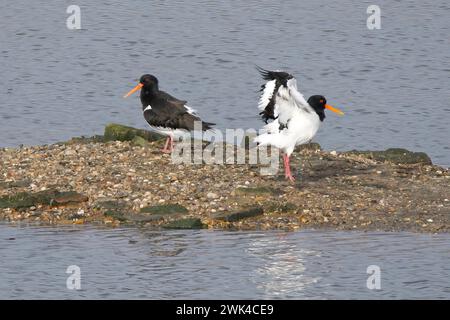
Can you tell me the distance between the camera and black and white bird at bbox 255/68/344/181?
70.8ft

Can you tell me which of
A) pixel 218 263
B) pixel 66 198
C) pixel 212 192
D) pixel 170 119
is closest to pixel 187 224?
pixel 212 192

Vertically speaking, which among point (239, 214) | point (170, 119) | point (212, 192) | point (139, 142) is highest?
point (170, 119)

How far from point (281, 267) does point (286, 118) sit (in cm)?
514

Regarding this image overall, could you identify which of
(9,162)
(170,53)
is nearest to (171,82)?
(170,53)

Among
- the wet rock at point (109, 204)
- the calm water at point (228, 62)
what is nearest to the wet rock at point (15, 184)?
the wet rock at point (109, 204)

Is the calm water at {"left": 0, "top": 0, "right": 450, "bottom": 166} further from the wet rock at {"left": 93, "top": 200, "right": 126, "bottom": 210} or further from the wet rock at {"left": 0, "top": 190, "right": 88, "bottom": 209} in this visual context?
the wet rock at {"left": 93, "top": 200, "right": 126, "bottom": 210}

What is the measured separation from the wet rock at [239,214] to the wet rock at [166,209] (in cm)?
62

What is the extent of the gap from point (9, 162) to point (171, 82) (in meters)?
12.5

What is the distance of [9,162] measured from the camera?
2330 centimetres

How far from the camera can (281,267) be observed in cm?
1759

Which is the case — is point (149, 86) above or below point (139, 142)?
above

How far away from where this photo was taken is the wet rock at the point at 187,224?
19.7 meters

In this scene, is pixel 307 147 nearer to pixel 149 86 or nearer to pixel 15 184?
pixel 149 86
